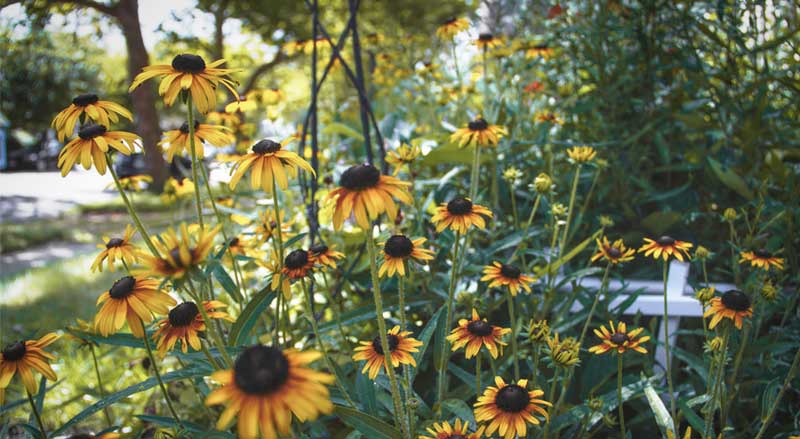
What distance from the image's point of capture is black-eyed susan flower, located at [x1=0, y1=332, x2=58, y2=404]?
696 millimetres

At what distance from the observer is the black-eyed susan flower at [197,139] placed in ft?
2.84

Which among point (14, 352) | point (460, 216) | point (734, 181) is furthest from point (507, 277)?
point (734, 181)

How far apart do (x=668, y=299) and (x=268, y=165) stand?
105 centimetres

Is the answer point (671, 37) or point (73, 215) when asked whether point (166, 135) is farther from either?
point (73, 215)

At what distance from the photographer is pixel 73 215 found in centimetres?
756

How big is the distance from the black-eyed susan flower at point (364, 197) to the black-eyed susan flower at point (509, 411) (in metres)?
0.28

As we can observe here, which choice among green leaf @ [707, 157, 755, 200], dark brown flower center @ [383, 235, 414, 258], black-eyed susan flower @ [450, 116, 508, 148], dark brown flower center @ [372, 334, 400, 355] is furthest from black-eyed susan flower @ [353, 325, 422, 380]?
green leaf @ [707, 157, 755, 200]

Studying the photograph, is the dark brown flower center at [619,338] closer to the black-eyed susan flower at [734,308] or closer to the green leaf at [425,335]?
the black-eyed susan flower at [734,308]

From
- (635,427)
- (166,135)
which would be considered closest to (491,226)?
(635,427)

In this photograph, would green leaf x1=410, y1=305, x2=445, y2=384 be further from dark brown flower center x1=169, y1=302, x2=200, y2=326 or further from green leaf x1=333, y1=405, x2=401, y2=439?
dark brown flower center x1=169, y1=302, x2=200, y2=326

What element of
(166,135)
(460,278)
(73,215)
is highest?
(166,135)

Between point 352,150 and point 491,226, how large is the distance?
0.91m

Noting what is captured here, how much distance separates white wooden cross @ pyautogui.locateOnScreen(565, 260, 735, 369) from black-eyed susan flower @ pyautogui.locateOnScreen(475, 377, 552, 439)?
0.61 m

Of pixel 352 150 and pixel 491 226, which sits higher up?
pixel 352 150
